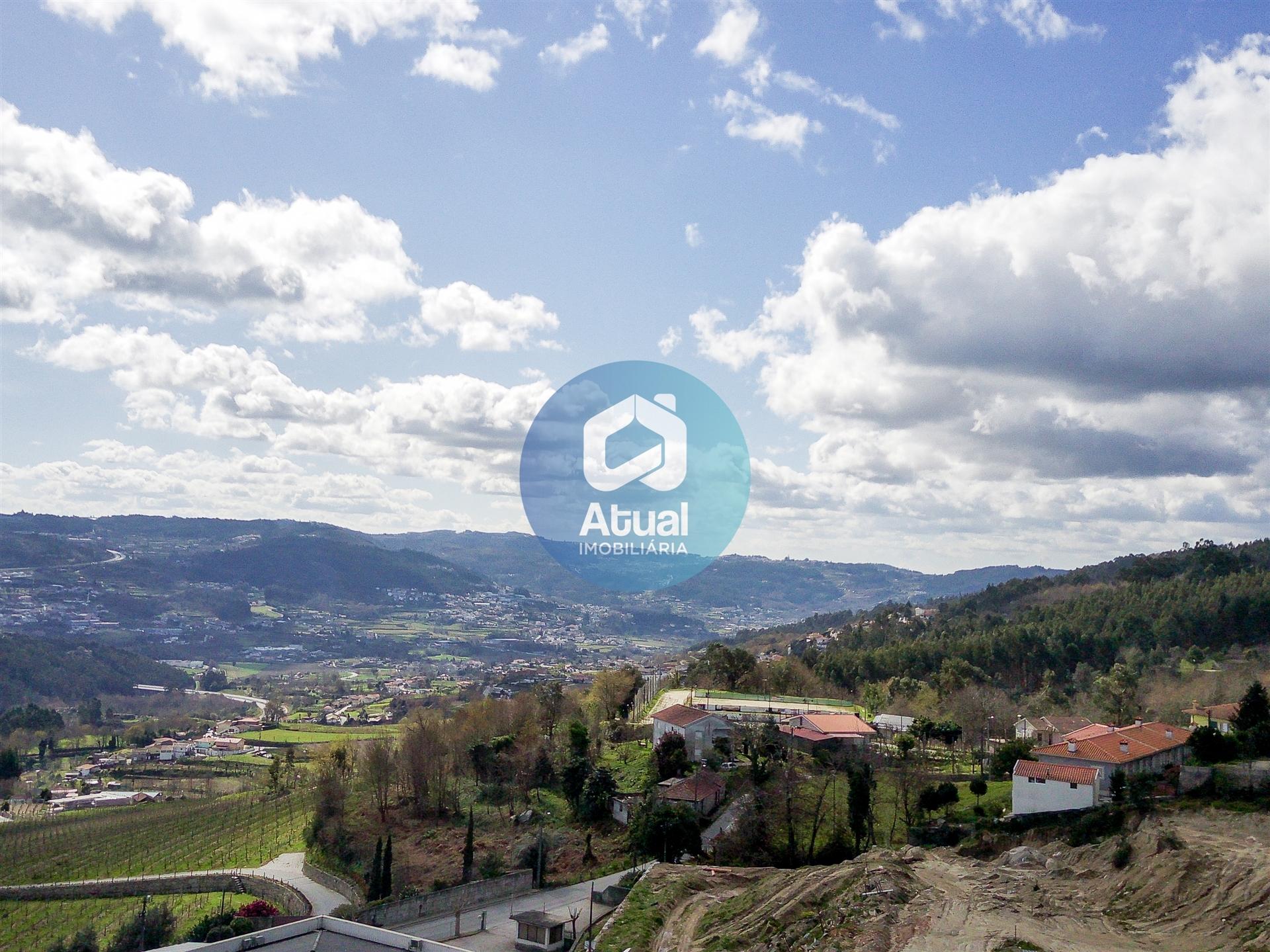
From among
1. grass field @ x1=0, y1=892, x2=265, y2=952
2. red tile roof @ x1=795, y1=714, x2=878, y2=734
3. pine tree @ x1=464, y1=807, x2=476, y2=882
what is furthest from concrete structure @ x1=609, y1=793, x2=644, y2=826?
grass field @ x1=0, y1=892, x2=265, y2=952

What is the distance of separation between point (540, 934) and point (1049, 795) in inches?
572

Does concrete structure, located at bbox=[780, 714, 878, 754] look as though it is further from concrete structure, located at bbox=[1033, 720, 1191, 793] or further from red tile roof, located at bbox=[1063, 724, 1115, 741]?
red tile roof, located at bbox=[1063, 724, 1115, 741]

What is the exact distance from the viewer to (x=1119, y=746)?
26672 millimetres

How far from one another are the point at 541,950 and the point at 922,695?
3082 centimetres

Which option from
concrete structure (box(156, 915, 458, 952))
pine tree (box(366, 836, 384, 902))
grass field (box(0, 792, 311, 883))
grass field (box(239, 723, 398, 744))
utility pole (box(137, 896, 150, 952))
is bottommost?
grass field (box(239, 723, 398, 744))

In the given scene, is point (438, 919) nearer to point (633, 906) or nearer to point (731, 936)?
point (633, 906)

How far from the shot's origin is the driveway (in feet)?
63.1

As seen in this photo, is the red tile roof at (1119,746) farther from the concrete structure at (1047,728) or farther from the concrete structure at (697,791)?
the concrete structure at (697,791)

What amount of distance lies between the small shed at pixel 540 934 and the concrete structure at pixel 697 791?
7925 mm

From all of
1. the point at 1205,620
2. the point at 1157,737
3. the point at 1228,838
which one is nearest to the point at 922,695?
the point at 1157,737

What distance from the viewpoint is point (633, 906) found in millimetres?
19109

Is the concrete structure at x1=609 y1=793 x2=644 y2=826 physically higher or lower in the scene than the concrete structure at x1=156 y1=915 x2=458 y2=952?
lower

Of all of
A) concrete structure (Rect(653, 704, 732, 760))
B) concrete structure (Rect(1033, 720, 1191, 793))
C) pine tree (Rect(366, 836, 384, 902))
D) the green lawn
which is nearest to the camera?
pine tree (Rect(366, 836, 384, 902))

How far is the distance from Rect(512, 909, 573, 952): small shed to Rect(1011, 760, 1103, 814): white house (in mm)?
13409
